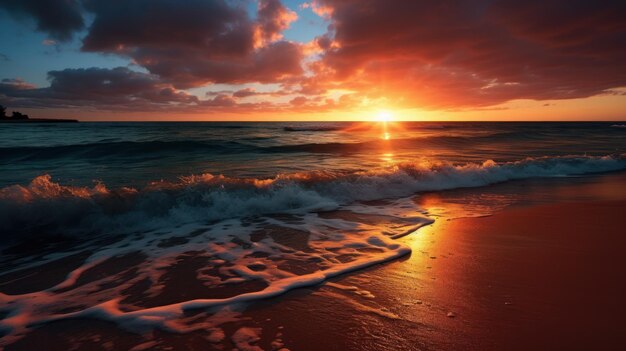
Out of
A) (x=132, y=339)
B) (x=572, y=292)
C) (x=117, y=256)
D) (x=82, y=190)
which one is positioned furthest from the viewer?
(x=82, y=190)

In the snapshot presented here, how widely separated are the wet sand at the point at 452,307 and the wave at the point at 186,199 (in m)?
3.56

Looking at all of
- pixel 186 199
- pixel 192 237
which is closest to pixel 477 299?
pixel 192 237

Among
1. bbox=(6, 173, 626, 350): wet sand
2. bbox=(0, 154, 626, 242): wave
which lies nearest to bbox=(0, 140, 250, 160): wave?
bbox=(0, 154, 626, 242): wave

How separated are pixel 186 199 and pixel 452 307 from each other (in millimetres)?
6011

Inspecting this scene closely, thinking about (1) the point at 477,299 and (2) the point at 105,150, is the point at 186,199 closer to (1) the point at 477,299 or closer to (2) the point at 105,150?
(1) the point at 477,299

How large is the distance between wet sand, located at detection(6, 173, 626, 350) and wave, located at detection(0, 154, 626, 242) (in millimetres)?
3557

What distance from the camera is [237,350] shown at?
Result: 8.36ft

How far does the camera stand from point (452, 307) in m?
3.10

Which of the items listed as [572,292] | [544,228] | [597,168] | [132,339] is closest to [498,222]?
[544,228]

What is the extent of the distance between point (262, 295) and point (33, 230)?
5.35 m

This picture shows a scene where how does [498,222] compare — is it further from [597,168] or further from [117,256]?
[597,168]

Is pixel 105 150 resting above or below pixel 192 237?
above

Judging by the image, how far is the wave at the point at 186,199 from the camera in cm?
635

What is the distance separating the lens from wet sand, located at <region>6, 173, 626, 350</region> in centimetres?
262
